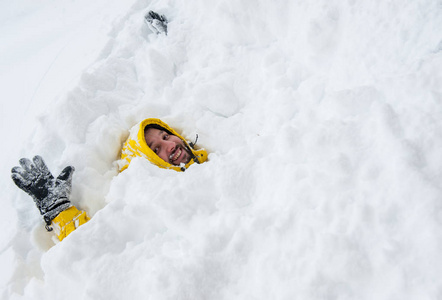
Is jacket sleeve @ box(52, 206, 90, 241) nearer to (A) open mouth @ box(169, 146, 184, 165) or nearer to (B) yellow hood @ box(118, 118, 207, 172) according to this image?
(B) yellow hood @ box(118, 118, 207, 172)

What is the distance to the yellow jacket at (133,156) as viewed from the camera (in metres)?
2.02

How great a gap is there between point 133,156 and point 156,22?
207cm

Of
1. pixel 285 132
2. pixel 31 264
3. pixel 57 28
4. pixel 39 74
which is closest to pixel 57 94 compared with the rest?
pixel 39 74

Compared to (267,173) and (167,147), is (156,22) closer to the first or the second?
(167,147)

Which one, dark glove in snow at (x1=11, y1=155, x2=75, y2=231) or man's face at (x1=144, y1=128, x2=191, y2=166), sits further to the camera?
man's face at (x1=144, y1=128, x2=191, y2=166)

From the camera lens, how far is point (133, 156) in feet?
7.89

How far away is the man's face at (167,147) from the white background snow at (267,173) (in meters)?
0.22

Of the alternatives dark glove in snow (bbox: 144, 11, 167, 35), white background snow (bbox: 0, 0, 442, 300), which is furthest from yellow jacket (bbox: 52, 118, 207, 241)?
dark glove in snow (bbox: 144, 11, 167, 35)

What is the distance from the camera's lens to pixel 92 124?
2.63 meters

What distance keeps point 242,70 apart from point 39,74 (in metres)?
3.29

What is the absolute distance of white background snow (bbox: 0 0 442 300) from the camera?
105 cm

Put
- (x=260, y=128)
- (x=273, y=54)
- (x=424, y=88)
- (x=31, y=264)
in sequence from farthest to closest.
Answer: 1. (x=273, y=54)
2. (x=260, y=128)
3. (x=31, y=264)
4. (x=424, y=88)

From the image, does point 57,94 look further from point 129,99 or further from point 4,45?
point 4,45

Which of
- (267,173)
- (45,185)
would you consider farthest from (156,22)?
(267,173)
